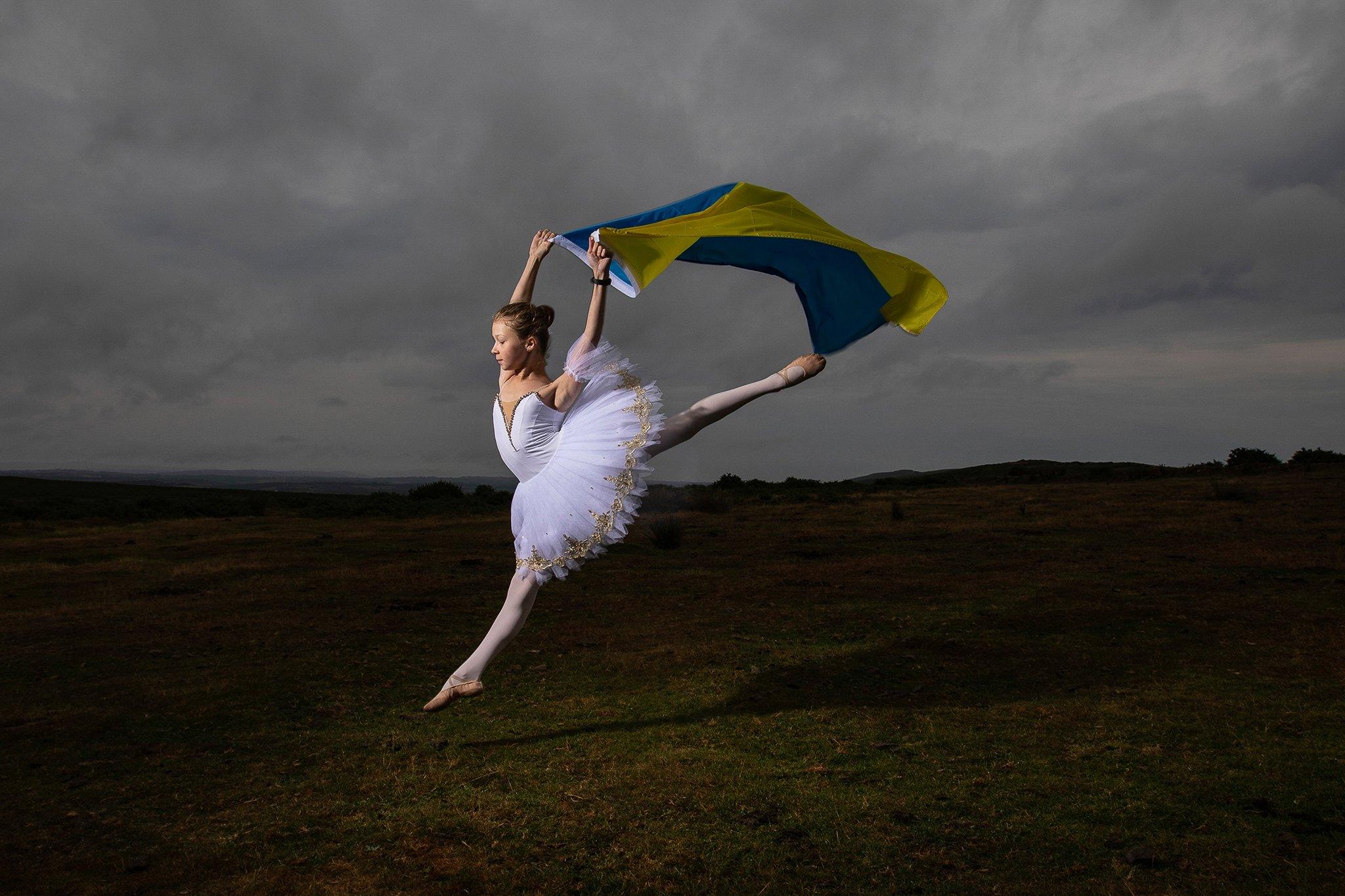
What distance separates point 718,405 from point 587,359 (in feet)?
2.88

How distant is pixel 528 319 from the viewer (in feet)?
17.1

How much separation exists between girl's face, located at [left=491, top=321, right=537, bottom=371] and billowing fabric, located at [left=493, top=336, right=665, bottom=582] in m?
0.25

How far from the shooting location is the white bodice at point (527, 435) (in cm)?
516

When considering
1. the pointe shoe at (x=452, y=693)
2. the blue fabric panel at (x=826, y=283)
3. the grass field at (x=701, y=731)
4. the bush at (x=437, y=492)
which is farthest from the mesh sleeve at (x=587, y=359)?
the bush at (x=437, y=492)

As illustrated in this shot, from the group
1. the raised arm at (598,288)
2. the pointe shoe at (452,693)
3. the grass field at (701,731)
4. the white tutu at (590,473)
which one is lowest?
the grass field at (701,731)

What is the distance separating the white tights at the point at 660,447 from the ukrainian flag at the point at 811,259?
1004mm

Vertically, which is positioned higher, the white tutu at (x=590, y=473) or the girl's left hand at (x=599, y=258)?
the girl's left hand at (x=599, y=258)

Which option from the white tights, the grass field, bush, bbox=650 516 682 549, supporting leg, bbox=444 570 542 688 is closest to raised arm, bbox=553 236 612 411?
the white tights

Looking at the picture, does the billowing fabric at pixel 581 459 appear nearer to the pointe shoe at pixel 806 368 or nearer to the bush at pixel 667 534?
the pointe shoe at pixel 806 368

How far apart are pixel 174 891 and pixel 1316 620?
9193mm

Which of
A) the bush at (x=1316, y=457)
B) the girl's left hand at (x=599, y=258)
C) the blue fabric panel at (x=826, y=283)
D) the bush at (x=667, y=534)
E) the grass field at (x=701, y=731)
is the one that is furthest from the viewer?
the bush at (x=1316, y=457)

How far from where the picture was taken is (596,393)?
→ 5.37m

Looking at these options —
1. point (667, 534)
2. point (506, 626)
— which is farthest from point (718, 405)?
point (667, 534)

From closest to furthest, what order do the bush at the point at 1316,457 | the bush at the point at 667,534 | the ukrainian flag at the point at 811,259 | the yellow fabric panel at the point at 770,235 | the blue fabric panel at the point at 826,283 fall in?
the yellow fabric panel at the point at 770,235 → the ukrainian flag at the point at 811,259 → the blue fabric panel at the point at 826,283 → the bush at the point at 667,534 → the bush at the point at 1316,457
